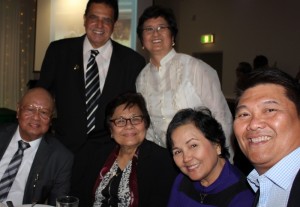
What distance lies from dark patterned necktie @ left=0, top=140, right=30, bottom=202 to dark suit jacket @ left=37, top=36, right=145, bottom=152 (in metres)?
0.50

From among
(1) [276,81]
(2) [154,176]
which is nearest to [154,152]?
(2) [154,176]

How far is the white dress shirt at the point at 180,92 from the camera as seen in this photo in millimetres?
2502

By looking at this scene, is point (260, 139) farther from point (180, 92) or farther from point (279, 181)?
point (180, 92)

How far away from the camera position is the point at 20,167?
2.16 m

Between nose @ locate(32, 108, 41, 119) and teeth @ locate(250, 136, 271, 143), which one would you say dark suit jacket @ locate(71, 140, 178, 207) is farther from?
teeth @ locate(250, 136, 271, 143)

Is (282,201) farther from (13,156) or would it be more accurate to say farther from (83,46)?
(83,46)

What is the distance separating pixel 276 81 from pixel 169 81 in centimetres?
129

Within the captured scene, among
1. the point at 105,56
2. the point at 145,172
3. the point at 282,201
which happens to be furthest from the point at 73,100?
the point at 282,201

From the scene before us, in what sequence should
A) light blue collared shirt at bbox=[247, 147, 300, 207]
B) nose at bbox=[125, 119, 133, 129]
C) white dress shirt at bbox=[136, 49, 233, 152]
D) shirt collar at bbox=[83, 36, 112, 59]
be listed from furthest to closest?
1. shirt collar at bbox=[83, 36, 112, 59]
2. white dress shirt at bbox=[136, 49, 233, 152]
3. nose at bbox=[125, 119, 133, 129]
4. light blue collared shirt at bbox=[247, 147, 300, 207]

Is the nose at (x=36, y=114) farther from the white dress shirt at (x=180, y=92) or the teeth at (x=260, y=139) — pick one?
the teeth at (x=260, y=139)

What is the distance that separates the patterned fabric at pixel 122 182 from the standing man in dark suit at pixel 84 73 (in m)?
0.38

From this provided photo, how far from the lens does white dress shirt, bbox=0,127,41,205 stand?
2084 mm

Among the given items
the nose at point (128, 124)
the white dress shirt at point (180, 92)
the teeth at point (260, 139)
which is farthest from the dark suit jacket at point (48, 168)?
the teeth at point (260, 139)

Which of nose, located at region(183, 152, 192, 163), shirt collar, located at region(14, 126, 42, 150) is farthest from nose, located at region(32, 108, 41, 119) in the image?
nose, located at region(183, 152, 192, 163)
